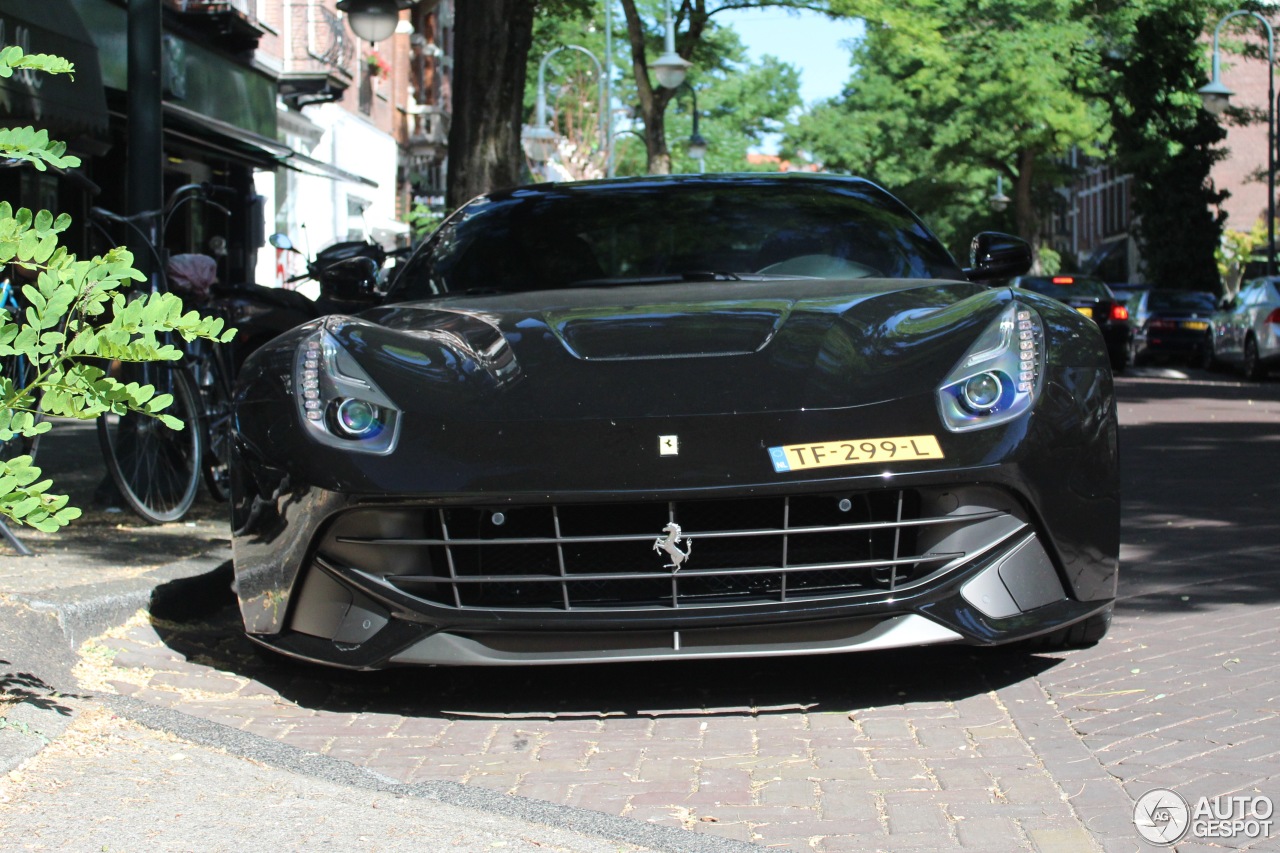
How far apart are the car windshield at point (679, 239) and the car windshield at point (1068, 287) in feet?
63.7

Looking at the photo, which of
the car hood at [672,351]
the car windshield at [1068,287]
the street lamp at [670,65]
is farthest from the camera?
the street lamp at [670,65]

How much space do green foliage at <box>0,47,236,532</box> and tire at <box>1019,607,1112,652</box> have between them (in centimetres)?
232

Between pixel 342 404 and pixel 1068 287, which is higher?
pixel 1068 287

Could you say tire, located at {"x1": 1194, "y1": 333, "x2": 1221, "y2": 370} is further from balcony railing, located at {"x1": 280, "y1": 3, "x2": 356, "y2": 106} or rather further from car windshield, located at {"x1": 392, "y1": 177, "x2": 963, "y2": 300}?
car windshield, located at {"x1": 392, "y1": 177, "x2": 963, "y2": 300}

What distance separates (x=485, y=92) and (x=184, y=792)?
33.1 ft

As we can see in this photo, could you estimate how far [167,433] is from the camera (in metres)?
6.96

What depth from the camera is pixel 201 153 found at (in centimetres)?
1827

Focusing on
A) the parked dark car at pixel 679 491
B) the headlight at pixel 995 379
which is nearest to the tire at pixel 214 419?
the parked dark car at pixel 679 491

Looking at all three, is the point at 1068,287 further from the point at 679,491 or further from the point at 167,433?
the point at 679,491

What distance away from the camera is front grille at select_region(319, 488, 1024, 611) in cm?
383

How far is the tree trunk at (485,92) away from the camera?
1266 cm

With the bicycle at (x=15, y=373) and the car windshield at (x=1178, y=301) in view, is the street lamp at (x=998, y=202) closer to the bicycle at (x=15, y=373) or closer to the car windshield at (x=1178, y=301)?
the car windshield at (x=1178, y=301)

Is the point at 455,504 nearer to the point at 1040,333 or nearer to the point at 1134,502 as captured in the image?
the point at 1040,333

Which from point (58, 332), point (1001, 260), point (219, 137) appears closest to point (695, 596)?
point (58, 332)
